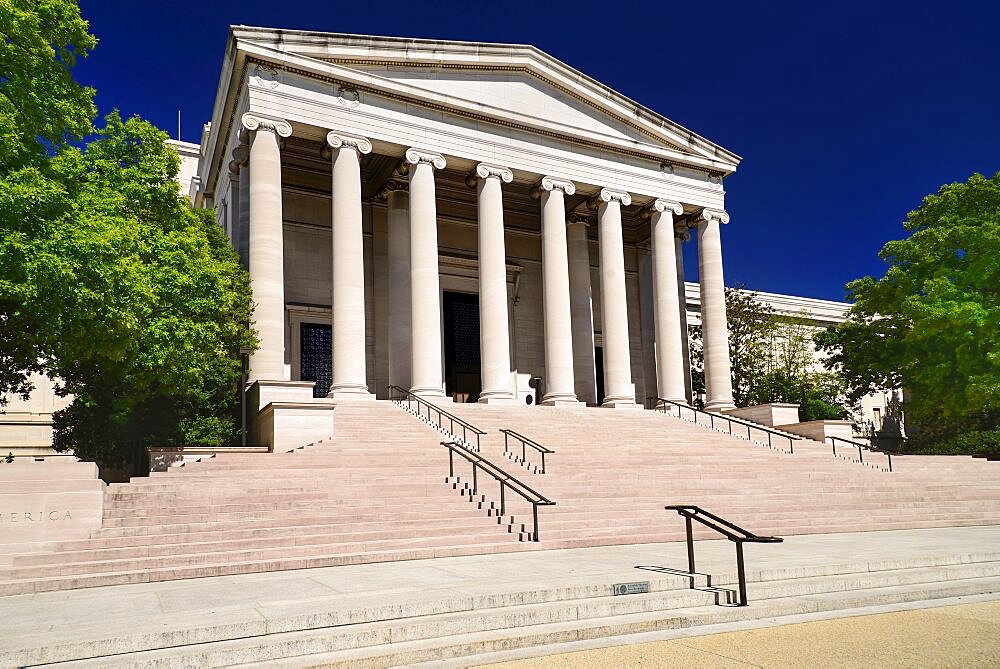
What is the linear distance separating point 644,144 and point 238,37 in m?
17.2

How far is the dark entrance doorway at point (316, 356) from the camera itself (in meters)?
32.5

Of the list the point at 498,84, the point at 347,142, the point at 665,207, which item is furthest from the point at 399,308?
the point at 665,207

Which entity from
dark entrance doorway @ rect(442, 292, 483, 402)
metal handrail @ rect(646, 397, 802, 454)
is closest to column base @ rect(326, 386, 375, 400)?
dark entrance doorway @ rect(442, 292, 483, 402)

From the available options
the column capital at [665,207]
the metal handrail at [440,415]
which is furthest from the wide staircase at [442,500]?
the column capital at [665,207]

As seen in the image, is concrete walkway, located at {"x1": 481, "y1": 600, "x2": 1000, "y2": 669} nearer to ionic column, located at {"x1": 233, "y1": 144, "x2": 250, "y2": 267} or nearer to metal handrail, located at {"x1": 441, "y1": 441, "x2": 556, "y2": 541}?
metal handrail, located at {"x1": 441, "y1": 441, "x2": 556, "y2": 541}

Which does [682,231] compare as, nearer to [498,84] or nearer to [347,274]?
[498,84]

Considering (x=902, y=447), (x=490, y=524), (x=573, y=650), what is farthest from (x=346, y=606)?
(x=902, y=447)

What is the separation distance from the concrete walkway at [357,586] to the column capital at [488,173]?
19689 mm

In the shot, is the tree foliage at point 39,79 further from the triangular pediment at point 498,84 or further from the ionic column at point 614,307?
the ionic column at point 614,307

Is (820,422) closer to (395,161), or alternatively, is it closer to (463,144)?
(463,144)

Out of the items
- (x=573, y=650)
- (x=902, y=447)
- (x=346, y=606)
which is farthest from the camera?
(x=902, y=447)

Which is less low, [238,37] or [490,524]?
[238,37]

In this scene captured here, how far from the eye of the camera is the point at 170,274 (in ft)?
56.6

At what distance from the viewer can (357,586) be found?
9883mm
